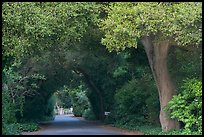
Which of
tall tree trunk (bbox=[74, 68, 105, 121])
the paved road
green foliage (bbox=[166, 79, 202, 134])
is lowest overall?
the paved road

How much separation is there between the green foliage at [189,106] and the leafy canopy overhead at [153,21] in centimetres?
267

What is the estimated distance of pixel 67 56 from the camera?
30.5 metres

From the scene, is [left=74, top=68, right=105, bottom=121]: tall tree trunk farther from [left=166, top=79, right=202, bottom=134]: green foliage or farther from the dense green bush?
[left=166, top=79, right=202, bottom=134]: green foliage

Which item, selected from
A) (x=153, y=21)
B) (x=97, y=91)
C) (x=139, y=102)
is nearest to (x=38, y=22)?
(x=153, y=21)

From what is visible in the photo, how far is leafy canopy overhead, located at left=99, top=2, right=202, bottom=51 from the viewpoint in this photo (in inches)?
598

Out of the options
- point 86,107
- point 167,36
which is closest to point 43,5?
point 167,36

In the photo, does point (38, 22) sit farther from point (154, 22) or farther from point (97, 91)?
point (97, 91)

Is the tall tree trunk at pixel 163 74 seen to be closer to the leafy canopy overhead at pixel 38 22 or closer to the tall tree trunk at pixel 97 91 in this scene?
the leafy canopy overhead at pixel 38 22

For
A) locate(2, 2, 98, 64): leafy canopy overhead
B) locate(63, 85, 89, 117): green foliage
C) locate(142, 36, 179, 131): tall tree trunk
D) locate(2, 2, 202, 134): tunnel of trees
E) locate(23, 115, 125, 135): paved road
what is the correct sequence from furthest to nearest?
locate(63, 85, 89, 117): green foliage, locate(23, 115, 125, 135): paved road, locate(142, 36, 179, 131): tall tree trunk, locate(2, 2, 98, 64): leafy canopy overhead, locate(2, 2, 202, 134): tunnel of trees

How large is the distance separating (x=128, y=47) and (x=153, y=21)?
4981mm

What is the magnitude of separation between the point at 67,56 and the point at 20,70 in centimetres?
358

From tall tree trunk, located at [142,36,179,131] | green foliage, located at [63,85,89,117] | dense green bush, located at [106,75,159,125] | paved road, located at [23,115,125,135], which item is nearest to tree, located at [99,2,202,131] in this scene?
tall tree trunk, located at [142,36,179,131]

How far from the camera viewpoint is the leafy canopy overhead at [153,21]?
1520 cm

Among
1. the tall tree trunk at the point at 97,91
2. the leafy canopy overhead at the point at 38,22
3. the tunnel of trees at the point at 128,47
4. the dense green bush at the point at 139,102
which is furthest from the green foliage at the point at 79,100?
the leafy canopy overhead at the point at 38,22
